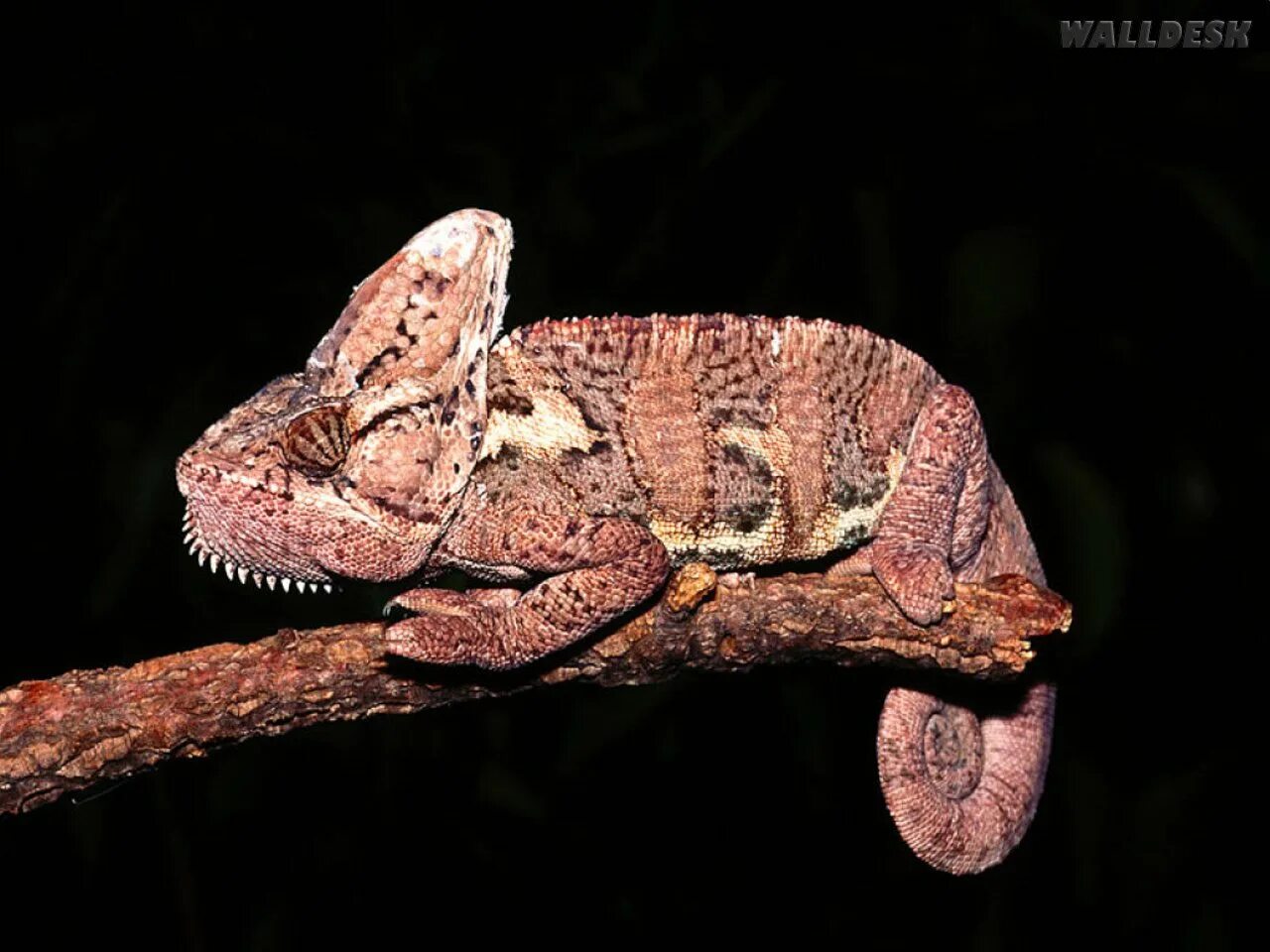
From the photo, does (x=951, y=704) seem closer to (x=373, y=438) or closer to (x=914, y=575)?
(x=914, y=575)

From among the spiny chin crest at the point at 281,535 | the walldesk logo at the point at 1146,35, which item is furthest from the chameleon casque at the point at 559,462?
the walldesk logo at the point at 1146,35

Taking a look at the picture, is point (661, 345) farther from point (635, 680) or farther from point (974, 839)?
point (974, 839)

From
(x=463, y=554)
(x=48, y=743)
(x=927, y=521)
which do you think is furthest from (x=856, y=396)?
(x=48, y=743)

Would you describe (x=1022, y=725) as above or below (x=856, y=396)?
below

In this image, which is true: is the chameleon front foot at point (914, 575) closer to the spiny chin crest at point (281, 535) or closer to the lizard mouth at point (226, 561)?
the spiny chin crest at point (281, 535)

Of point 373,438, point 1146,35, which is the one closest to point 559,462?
point 373,438

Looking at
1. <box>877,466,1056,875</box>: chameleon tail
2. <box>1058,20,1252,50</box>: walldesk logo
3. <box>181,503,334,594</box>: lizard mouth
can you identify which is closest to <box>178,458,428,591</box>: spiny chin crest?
<box>181,503,334,594</box>: lizard mouth

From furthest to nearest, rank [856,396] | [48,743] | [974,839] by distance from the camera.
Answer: [974,839], [856,396], [48,743]
